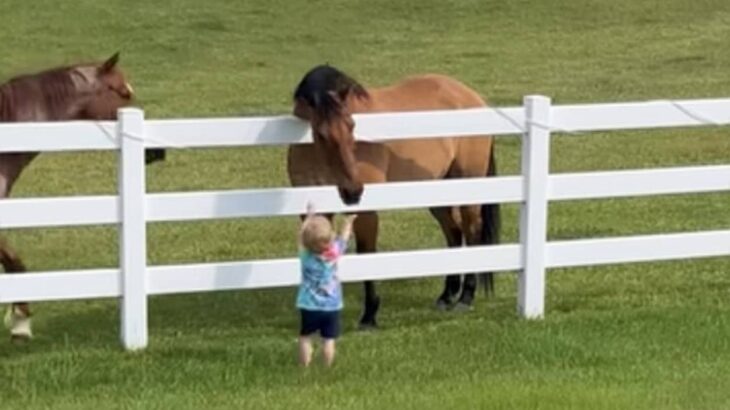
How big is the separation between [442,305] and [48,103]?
3119 millimetres

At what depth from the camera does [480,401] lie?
24.6 ft

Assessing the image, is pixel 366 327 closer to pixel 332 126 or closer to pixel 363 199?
pixel 363 199

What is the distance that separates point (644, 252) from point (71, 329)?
152 inches

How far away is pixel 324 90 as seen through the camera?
926cm

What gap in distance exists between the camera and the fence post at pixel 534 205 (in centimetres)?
980

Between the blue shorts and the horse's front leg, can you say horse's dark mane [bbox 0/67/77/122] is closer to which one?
the horse's front leg

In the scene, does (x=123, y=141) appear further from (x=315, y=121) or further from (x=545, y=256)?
(x=545, y=256)

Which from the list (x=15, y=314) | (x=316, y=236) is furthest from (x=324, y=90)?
(x=15, y=314)

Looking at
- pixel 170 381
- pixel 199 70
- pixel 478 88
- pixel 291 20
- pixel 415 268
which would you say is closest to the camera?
pixel 170 381

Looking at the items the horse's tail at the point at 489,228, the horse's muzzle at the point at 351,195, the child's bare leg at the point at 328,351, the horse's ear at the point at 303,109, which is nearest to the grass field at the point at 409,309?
the child's bare leg at the point at 328,351

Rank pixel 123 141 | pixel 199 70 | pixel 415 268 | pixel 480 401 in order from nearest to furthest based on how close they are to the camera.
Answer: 1. pixel 480 401
2. pixel 123 141
3. pixel 415 268
4. pixel 199 70

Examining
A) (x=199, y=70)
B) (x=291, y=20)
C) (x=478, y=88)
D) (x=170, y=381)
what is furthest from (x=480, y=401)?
(x=291, y=20)

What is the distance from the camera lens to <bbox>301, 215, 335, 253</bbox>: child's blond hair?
823cm

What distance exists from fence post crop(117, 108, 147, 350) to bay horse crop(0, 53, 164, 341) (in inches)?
32.4
